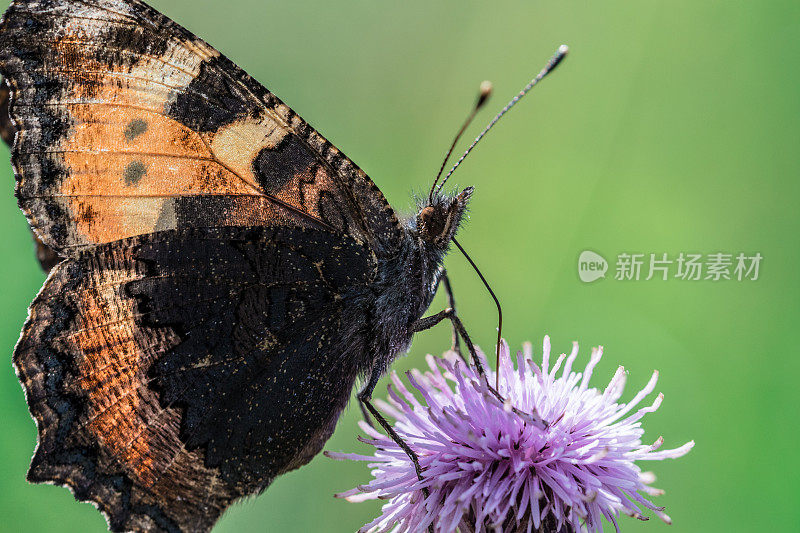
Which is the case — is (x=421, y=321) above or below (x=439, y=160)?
below

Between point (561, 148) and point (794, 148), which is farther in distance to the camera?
point (561, 148)

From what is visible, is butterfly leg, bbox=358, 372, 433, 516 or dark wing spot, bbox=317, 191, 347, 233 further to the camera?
dark wing spot, bbox=317, 191, 347, 233

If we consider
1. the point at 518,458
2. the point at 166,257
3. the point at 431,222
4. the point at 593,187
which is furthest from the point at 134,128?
the point at 593,187

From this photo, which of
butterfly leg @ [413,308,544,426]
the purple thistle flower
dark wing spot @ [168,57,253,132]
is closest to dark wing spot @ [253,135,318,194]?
dark wing spot @ [168,57,253,132]

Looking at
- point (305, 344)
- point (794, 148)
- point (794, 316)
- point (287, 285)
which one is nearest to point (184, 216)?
point (287, 285)

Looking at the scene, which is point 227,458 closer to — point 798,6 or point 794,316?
point 794,316

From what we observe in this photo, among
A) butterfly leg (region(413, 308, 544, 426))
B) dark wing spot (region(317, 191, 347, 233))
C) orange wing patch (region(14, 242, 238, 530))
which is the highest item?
dark wing spot (region(317, 191, 347, 233))

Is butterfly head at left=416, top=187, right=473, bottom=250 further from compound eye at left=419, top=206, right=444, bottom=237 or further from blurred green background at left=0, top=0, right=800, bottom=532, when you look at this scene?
blurred green background at left=0, top=0, right=800, bottom=532

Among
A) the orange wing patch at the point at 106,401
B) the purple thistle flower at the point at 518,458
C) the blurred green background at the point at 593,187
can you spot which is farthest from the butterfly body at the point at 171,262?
the blurred green background at the point at 593,187
